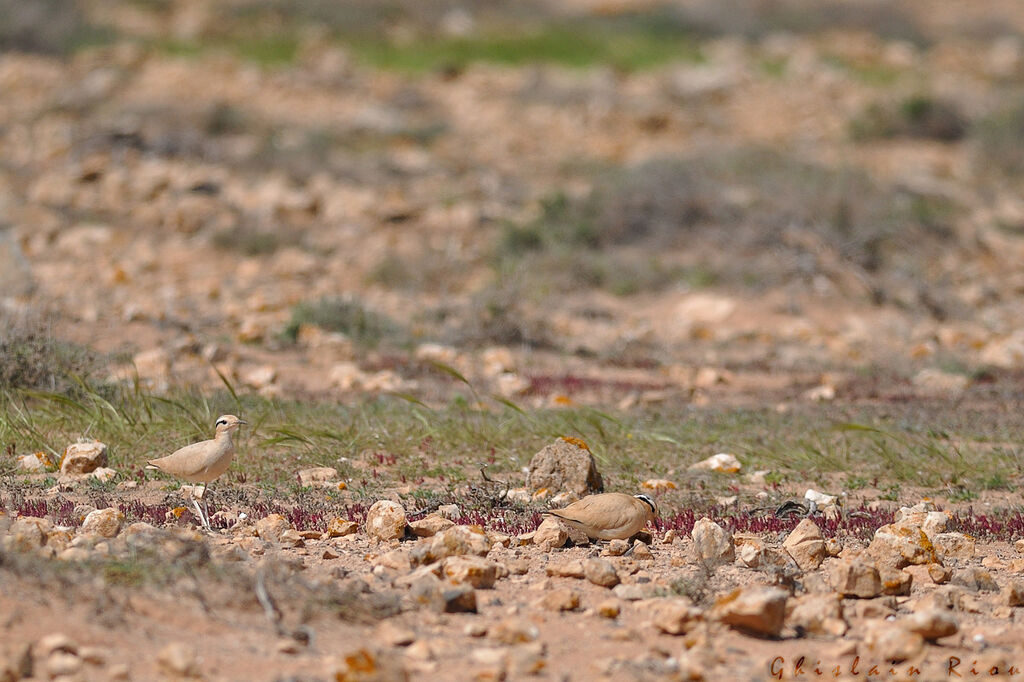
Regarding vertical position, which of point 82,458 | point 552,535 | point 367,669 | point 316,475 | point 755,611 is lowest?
point 316,475

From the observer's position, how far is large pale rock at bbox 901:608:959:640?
3.47 meters

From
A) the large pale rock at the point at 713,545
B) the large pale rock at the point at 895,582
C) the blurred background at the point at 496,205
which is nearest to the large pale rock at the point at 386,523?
the large pale rock at the point at 713,545

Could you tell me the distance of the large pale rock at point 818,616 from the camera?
3574 millimetres

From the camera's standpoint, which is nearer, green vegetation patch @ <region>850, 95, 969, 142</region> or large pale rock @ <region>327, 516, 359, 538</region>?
large pale rock @ <region>327, 516, 359, 538</region>

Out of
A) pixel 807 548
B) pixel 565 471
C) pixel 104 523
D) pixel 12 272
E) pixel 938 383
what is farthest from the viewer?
pixel 12 272

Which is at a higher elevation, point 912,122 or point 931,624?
point 931,624

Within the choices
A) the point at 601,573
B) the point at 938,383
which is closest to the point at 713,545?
the point at 601,573

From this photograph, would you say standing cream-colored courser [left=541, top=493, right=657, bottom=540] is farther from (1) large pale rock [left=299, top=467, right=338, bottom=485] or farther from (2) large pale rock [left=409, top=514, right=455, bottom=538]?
(1) large pale rock [left=299, top=467, right=338, bottom=485]

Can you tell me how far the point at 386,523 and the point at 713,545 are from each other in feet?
4.45

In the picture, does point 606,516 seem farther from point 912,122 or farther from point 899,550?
point 912,122

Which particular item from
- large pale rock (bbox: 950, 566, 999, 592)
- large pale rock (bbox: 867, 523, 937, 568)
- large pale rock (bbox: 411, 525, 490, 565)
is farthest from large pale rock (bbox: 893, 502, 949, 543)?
large pale rock (bbox: 411, 525, 490, 565)

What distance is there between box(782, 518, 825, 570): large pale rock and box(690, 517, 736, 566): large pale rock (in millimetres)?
249

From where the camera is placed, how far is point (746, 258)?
40.1ft

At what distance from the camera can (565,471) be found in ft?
16.9
